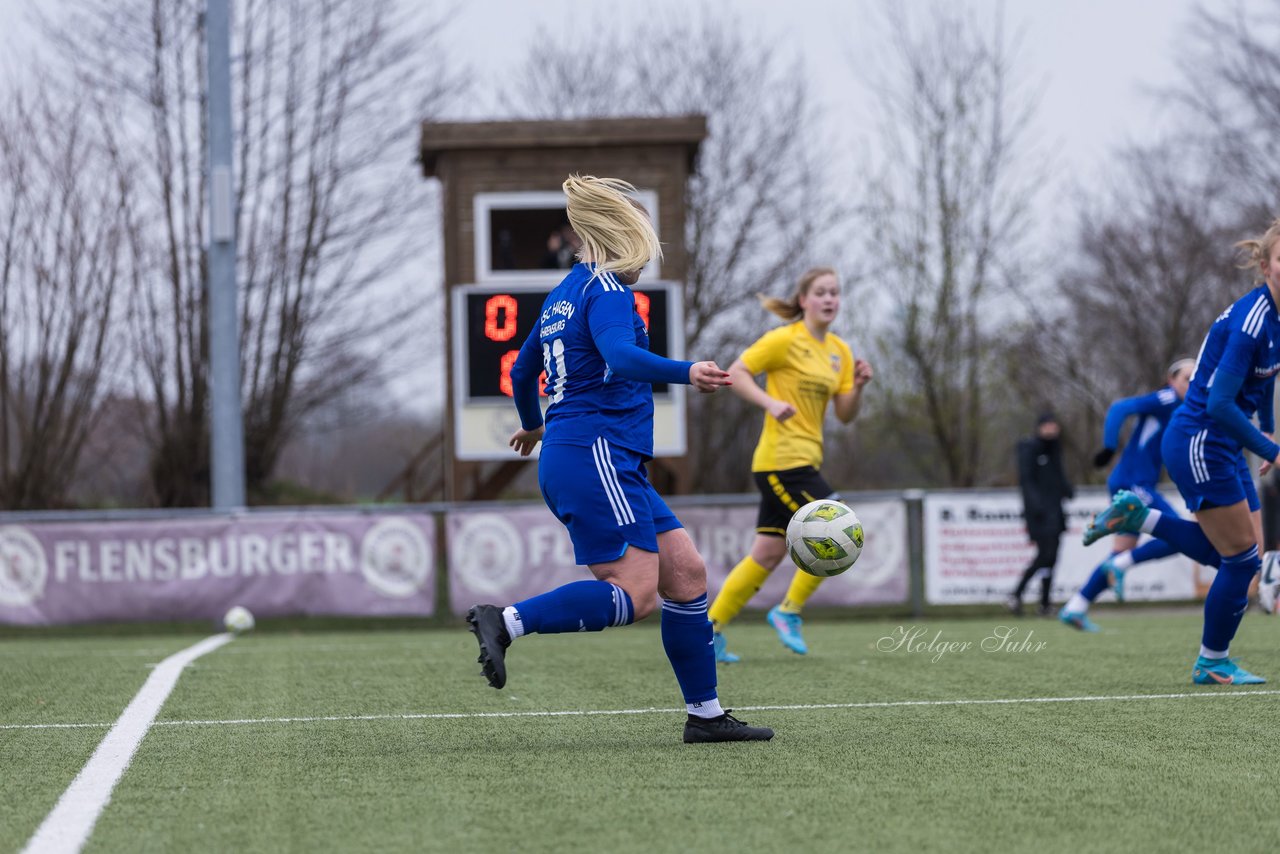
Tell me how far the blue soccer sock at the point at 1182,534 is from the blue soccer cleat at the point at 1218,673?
890mm

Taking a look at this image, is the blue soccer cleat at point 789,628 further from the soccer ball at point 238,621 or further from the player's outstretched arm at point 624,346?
the soccer ball at point 238,621

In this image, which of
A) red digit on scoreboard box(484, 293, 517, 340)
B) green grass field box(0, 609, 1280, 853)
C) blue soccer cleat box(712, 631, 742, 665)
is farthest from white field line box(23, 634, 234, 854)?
red digit on scoreboard box(484, 293, 517, 340)

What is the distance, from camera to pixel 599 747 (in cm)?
503

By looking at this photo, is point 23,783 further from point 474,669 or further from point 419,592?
point 419,592

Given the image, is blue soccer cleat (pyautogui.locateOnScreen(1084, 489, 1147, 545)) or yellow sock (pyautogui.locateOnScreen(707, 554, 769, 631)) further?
yellow sock (pyautogui.locateOnScreen(707, 554, 769, 631))

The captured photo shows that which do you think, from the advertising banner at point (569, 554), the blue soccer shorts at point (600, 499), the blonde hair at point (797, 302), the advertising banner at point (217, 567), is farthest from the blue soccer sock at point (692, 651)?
the advertising banner at point (217, 567)

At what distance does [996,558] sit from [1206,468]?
351 inches

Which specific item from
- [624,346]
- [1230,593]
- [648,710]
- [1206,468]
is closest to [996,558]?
[1230,593]

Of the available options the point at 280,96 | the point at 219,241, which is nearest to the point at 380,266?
→ the point at 280,96

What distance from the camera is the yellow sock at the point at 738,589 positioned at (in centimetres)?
841

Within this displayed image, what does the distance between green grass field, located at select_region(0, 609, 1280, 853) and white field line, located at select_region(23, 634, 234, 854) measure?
5 cm

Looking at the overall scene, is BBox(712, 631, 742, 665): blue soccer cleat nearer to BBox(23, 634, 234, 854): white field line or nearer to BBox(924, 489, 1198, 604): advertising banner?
BBox(23, 634, 234, 854): white field line

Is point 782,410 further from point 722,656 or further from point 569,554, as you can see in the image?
point 569,554

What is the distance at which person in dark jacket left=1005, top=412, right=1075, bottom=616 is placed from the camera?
14.6 m
